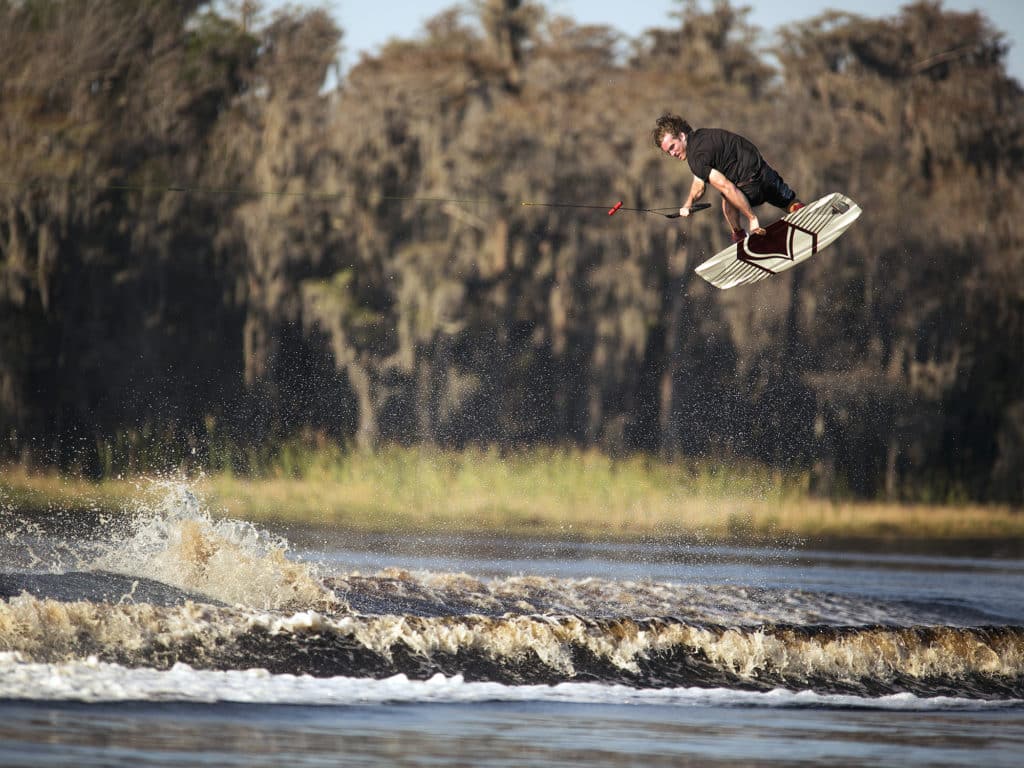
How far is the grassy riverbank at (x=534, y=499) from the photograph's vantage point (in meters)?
30.2

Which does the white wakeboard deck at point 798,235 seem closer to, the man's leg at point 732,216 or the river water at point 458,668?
the man's leg at point 732,216

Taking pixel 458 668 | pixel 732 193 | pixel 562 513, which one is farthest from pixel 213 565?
pixel 562 513

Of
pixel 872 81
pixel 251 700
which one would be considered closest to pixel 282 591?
pixel 251 700

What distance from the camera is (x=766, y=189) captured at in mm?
13484

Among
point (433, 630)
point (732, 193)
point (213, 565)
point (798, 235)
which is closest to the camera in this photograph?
point (433, 630)

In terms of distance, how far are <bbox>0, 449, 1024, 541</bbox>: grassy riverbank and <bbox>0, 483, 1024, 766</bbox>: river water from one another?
1320 cm

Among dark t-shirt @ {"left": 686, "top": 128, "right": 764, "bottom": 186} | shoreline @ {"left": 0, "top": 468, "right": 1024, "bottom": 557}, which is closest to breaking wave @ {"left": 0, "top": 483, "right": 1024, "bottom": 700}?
dark t-shirt @ {"left": 686, "top": 128, "right": 764, "bottom": 186}

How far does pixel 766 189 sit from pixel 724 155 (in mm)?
588

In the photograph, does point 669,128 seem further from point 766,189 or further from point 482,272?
point 482,272

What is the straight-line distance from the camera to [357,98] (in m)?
38.6

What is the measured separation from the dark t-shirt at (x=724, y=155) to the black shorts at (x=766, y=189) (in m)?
0.09

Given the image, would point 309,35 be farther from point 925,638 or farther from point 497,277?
point 925,638

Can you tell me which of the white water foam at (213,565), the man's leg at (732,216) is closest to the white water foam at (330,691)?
the white water foam at (213,565)

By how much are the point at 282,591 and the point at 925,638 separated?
524 cm
